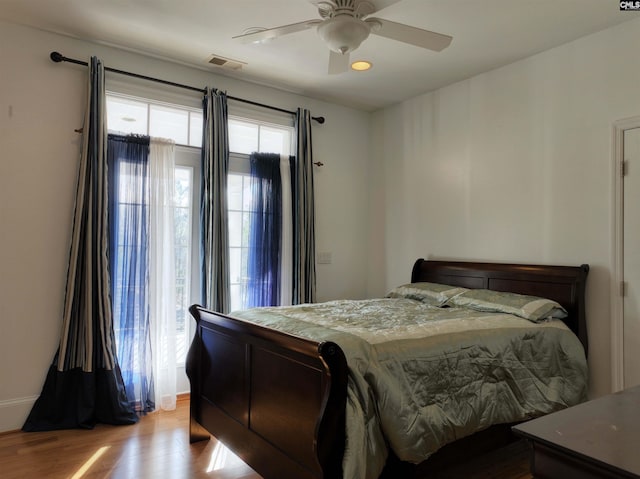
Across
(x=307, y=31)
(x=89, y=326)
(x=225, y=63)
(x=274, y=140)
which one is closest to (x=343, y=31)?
(x=307, y=31)

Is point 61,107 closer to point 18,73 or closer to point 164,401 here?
point 18,73

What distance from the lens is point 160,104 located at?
3.52m

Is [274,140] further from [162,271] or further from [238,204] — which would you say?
[162,271]

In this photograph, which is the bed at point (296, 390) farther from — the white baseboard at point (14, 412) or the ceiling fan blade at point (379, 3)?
the ceiling fan blade at point (379, 3)

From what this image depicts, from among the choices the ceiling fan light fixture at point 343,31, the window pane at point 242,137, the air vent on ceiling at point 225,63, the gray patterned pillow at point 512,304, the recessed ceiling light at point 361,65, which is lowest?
the gray patterned pillow at point 512,304

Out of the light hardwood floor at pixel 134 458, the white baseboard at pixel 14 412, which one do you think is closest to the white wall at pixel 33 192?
the white baseboard at pixel 14 412

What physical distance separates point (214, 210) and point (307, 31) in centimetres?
152

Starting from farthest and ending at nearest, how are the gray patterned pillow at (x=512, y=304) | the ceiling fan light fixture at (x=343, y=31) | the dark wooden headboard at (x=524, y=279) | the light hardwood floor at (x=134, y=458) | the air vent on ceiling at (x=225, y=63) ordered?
the air vent on ceiling at (x=225, y=63)
the dark wooden headboard at (x=524, y=279)
the gray patterned pillow at (x=512, y=304)
the light hardwood floor at (x=134, y=458)
the ceiling fan light fixture at (x=343, y=31)

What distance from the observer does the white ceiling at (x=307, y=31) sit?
2.70 meters

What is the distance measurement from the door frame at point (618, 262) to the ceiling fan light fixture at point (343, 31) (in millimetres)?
1819

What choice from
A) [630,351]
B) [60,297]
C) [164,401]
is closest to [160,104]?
[60,297]

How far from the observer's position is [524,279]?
10.6 feet

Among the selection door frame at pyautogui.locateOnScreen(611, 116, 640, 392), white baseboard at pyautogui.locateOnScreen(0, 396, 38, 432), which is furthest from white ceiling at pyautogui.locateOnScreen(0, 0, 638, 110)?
white baseboard at pyautogui.locateOnScreen(0, 396, 38, 432)

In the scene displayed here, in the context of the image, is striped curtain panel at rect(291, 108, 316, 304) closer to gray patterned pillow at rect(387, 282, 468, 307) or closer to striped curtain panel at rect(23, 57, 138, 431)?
gray patterned pillow at rect(387, 282, 468, 307)
